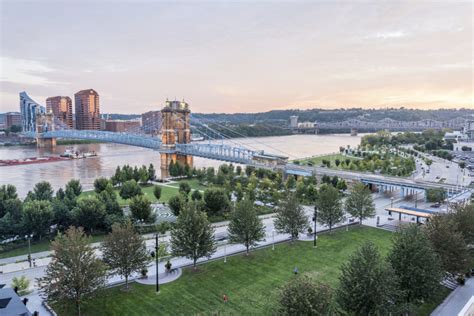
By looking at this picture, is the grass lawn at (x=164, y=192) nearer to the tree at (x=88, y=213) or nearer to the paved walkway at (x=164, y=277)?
the tree at (x=88, y=213)

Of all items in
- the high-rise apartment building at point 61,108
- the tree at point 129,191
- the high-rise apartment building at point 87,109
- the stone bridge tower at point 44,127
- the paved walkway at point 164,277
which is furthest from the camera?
the high-rise apartment building at point 87,109

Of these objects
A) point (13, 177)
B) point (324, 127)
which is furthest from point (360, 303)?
point (324, 127)

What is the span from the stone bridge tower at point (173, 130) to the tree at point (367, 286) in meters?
47.7

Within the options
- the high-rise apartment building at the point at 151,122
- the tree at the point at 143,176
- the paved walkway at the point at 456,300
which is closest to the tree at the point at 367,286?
the paved walkway at the point at 456,300

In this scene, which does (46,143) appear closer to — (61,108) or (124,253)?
(61,108)

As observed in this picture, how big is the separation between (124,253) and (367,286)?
9.01 metres

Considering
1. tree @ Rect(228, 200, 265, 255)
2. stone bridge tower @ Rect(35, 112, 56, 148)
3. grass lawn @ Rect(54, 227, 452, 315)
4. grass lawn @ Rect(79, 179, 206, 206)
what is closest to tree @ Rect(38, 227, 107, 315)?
grass lawn @ Rect(54, 227, 452, 315)

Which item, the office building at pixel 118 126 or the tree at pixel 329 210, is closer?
the tree at pixel 329 210

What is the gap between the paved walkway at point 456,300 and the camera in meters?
13.2

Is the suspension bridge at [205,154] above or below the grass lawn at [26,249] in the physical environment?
above

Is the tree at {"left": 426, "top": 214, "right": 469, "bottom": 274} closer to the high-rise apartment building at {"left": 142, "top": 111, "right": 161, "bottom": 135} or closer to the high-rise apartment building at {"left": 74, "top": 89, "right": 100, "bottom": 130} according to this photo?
the high-rise apartment building at {"left": 142, "top": 111, "right": 161, "bottom": 135}

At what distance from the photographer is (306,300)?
8.80 meters

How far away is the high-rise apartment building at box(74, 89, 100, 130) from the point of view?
493ft

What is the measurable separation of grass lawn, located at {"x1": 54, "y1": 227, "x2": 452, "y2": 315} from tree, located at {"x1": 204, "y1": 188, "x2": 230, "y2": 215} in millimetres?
7809
